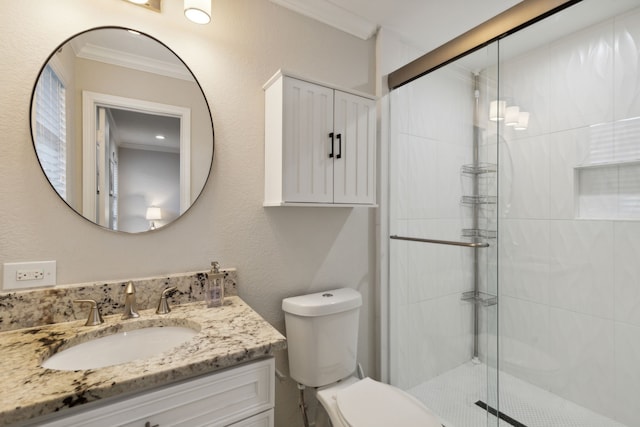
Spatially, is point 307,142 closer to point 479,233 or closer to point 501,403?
point 479,233

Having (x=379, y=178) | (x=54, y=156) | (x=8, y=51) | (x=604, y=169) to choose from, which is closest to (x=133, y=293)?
(x=54, y=156)

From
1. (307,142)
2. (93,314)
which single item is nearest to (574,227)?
(307,142)

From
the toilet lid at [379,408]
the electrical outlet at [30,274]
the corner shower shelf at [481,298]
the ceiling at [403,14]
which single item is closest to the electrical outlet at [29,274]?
the electrical outlet at [30,274]

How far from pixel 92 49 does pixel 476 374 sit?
96.0 inches

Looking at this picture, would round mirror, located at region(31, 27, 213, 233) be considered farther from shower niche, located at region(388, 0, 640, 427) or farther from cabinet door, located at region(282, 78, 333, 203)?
shower niche, located at region(388, 0, 640, 427)

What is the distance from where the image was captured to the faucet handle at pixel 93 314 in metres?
1.07

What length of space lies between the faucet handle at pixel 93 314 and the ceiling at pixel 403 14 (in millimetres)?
1578

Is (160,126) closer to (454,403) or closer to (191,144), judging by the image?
(191,144)

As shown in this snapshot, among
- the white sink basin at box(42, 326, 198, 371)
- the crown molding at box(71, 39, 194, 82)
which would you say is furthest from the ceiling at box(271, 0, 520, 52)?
the white sink basin at box(42, 326, 198, 371)

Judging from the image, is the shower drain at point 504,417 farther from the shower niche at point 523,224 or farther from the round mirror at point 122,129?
the round mirror at point 122,129

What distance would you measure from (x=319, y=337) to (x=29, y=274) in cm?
113

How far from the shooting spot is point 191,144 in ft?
4.40

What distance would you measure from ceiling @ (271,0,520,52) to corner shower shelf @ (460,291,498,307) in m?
1.59

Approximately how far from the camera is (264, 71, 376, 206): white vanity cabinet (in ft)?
4.55
